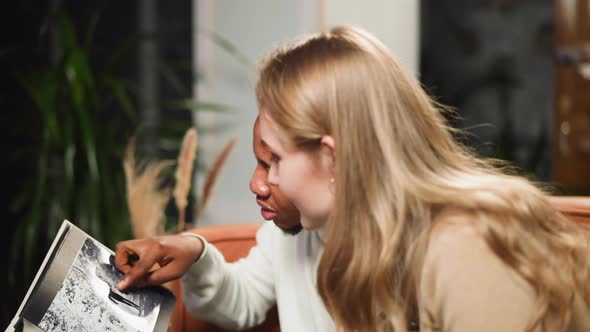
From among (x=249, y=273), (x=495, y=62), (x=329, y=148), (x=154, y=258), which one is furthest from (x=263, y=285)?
(x=495, y=62)

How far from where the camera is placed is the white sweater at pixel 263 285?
119 cm

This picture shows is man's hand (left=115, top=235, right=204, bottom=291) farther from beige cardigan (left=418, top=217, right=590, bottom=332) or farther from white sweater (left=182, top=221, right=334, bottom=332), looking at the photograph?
beige cardigan (left=418, top=217, right=590, bottom=332)

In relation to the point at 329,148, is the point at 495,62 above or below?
below

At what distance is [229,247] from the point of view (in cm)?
138

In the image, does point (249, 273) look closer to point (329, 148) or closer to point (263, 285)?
point (263, 285)

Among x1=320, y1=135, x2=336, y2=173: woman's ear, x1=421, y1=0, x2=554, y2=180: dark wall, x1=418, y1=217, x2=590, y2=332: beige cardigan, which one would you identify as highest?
x1=320, y1=135, x2=336, y2=173: woman's ear

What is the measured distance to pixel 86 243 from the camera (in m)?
1.00

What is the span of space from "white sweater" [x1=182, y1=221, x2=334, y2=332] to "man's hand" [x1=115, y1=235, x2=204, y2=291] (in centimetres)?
4

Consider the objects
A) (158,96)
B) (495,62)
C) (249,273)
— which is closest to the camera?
(249,273)

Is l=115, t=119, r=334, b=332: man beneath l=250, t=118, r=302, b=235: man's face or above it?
beneath

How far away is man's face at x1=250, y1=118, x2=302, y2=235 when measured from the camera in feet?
3.21

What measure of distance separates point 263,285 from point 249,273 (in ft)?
0.11

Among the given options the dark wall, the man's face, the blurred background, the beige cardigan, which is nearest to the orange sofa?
the blurred background

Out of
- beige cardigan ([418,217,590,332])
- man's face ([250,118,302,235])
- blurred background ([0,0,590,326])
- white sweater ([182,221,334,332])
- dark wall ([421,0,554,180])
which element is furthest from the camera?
dark wall ([421,0,554,180])
